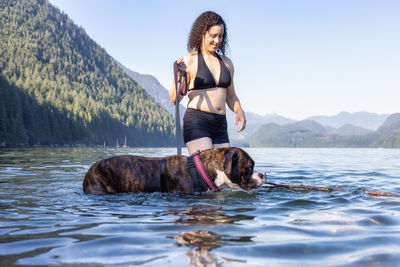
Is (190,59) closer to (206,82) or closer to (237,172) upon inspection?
(206,82)

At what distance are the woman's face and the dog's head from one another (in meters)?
2.08

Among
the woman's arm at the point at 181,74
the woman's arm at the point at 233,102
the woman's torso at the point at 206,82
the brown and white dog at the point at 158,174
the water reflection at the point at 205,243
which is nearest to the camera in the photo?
the water reflection at the point at 205,243

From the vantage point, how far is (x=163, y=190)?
591cm

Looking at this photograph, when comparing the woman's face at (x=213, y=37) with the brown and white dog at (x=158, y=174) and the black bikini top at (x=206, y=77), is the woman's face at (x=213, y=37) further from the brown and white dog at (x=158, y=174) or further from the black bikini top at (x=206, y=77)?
the brown and white dog at (x=158, y=174)

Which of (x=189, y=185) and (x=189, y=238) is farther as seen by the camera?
(x=189, y=185)

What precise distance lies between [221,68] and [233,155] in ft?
6.22

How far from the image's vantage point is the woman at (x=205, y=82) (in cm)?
660

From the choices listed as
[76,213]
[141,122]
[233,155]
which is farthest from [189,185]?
[141,122]

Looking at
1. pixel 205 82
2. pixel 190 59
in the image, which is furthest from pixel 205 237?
pixel 190 59

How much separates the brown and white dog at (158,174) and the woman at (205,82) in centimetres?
79

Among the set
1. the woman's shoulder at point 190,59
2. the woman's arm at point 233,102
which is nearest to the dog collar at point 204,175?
the woman's arm at point 233,102

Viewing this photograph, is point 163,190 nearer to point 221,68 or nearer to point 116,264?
point 221,68

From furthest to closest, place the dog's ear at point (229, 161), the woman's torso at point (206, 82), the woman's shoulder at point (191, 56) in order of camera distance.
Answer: the woman's shoulder at point (191, 56) → the woman's torso at point (206, 82) → the dog's ear at point (229, 161)

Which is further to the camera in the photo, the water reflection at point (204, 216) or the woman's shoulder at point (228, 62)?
the woman's shoulder at point (228, 62)
